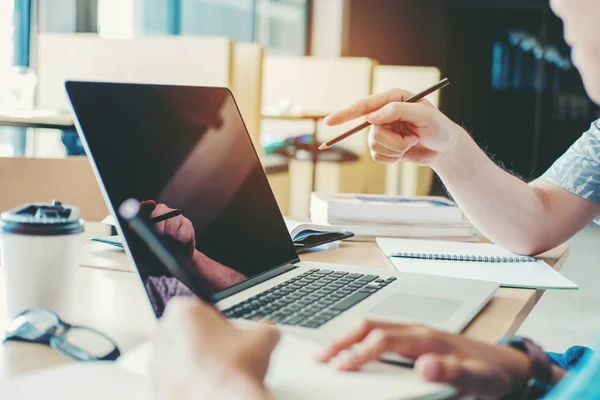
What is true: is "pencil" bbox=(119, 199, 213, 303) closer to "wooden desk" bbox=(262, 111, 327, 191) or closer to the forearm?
the forearm

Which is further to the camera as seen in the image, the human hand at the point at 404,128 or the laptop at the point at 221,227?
the human hand at the point at 404,128

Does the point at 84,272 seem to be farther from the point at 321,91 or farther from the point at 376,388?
the point at 321,91

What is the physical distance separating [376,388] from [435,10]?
25.7 feet

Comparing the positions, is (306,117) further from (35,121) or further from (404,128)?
(404,128)

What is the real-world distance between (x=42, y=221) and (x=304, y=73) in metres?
4.68

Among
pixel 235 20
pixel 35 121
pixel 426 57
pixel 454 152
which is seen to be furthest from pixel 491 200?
pixel 426 57

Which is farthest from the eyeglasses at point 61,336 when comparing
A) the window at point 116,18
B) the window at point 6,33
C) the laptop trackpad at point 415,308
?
the window at point 116,18

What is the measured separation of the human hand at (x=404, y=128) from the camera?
3.33ft

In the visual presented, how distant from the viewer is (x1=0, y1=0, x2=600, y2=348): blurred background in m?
2.90

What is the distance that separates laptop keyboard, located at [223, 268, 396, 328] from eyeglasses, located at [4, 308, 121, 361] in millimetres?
113

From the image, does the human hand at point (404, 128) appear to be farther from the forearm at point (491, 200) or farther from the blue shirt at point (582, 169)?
the blue shirt at point (582, 169)

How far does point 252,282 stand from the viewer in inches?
29.5

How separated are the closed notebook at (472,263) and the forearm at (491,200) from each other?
32 mm

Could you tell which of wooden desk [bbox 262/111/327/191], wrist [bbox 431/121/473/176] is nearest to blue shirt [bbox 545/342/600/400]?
wrist [bbox 431/121/473/176]
